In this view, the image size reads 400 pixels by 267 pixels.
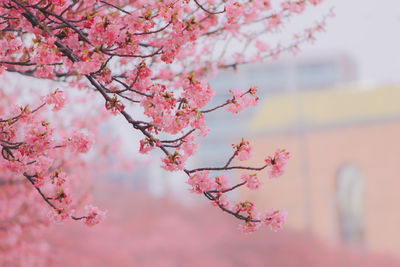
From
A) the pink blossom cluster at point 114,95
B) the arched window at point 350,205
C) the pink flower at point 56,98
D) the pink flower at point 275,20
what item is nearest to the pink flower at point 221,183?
the pink blossom cluster at point 114,95

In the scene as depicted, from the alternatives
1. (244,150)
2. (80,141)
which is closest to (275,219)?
(244,150)

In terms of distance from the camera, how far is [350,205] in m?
26.0

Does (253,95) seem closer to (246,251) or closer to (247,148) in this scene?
(247,148)

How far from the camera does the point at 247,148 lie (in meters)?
2.69

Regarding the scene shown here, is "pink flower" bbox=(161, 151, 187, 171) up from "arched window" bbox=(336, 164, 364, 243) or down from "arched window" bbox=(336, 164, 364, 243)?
down

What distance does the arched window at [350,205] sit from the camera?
2559 centimetres

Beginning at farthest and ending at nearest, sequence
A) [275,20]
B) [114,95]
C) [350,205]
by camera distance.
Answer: [350,205], [275,20], [114,95]

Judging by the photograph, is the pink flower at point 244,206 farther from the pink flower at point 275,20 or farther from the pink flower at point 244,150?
the pink flower at point 275,20

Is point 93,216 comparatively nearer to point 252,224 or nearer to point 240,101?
point 252,224

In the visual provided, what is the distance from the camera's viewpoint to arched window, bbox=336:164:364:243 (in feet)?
84.0

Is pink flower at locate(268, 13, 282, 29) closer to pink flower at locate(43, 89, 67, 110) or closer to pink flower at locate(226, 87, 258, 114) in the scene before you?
pink flower at locate(226, 87, 258, 114)

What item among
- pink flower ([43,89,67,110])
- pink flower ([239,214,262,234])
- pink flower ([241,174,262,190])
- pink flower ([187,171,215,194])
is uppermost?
pink flower ([43,89,67,110])

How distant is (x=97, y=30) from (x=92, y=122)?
6019 millimetres

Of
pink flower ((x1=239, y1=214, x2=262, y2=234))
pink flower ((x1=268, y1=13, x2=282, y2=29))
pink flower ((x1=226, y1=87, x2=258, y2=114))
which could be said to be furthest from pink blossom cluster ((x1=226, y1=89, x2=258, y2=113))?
pink flower ((x1=268, y1=13, x2=282, y2=29))
